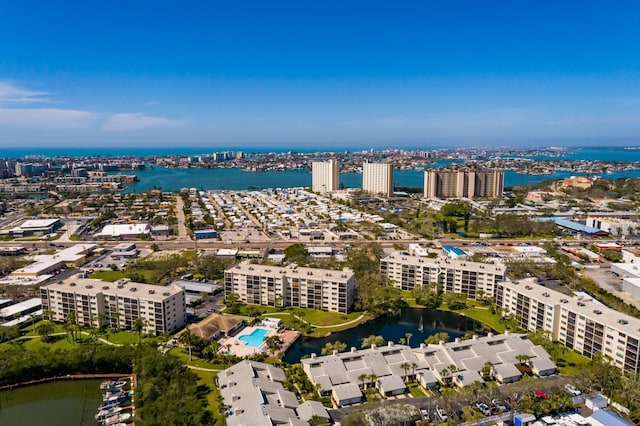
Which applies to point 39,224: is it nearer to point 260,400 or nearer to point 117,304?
point 117,304

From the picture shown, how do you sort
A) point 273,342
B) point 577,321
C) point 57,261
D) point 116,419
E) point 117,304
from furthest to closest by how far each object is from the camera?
point 57,261, point 117,304, point 577,321, point 273,342, point 116,419

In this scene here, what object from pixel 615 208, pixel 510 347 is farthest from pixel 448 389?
pixel 615 208

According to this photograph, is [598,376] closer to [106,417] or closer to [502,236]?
[106,417]

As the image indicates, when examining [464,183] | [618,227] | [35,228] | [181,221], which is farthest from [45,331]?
[464,183]

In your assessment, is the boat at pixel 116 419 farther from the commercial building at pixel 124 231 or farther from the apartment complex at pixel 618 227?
the apartment complex at pixel 618 227

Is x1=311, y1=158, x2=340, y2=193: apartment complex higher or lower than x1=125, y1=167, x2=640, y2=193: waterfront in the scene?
higher

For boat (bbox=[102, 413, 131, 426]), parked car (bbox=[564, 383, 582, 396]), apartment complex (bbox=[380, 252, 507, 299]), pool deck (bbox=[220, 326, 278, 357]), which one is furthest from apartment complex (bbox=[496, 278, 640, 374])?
boat (bbox=[102, 413, 131, 426])

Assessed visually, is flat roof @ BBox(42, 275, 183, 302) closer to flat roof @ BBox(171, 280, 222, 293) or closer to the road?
flat roof @ BBox(171, 280, 222, 293)

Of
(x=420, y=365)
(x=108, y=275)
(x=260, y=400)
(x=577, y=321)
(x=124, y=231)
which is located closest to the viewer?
(x=260, y=400)
